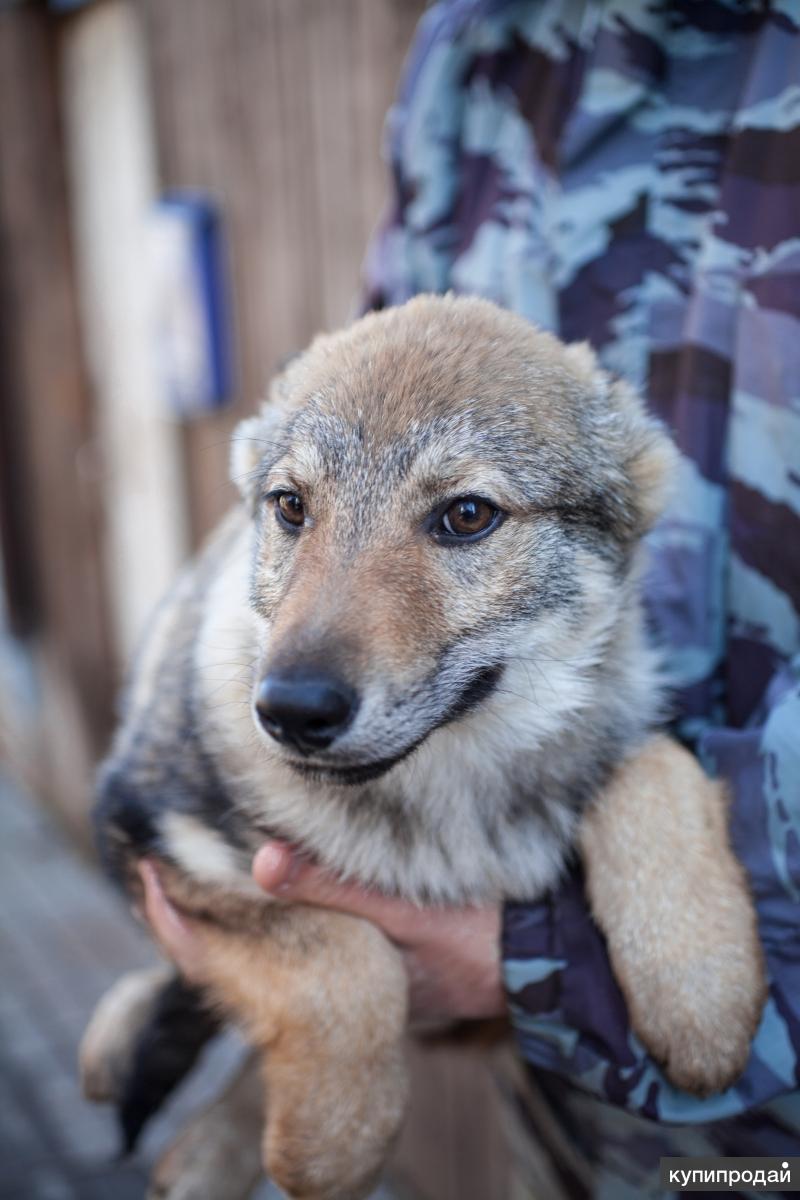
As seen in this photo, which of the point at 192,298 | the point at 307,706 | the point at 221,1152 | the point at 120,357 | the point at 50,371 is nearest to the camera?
the point at 307,706

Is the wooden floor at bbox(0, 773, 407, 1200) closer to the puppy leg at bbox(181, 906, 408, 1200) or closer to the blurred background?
the blurred background

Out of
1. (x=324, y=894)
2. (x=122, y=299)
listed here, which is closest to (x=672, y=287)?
(x=324, y=894)

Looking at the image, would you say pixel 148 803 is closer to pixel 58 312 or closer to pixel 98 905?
pixel 98 905

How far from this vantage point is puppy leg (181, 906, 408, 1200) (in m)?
2.12

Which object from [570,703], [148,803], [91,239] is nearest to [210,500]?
[91,239]

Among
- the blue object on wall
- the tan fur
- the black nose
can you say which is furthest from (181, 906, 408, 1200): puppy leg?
the blue object on wall

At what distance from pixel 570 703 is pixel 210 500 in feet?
12.6

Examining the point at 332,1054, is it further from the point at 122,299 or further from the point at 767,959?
the point at 122,299

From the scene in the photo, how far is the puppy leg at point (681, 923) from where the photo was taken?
196 cm

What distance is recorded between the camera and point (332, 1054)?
2.13 meters

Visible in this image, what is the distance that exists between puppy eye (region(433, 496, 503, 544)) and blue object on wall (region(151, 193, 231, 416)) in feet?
11.3

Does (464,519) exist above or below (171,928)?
above

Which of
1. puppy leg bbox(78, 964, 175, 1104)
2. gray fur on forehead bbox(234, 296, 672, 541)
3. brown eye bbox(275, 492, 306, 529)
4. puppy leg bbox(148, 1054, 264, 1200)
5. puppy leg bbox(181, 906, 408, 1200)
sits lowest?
puppy leg bbox(148, 1054, 264, 1200)

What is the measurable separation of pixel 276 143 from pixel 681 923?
3.92m
